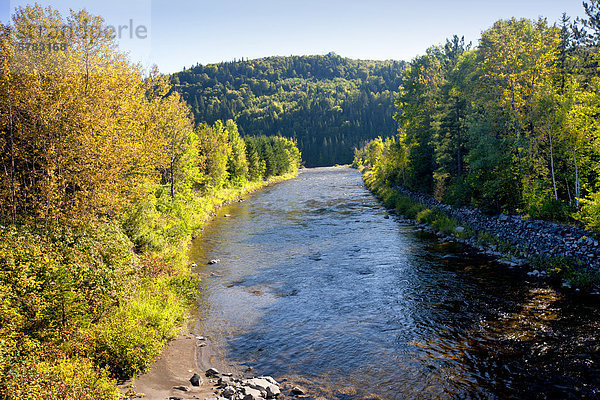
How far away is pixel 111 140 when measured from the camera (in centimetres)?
1770

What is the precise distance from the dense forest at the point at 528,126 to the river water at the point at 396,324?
6092 millimetres

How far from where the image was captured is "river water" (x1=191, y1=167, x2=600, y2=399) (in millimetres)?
11961

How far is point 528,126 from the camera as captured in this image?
2712cm

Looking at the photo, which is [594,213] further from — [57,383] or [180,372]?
[57,383]

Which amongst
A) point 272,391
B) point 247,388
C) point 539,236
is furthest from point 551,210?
point 247,388

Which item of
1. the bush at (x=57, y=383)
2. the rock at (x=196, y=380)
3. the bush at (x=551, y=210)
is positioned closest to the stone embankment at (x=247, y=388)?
the rock at (x=196, y=380)

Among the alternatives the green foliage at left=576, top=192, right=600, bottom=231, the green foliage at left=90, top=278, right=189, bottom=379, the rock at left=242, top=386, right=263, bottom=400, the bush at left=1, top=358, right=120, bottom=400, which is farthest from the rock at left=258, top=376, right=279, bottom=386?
the green foliage at left=576, top=192, right=600, bottom=231

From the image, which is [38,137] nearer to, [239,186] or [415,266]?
[415,266]

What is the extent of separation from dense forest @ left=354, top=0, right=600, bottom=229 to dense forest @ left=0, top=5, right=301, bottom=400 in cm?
2240

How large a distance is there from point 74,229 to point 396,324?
1491cm

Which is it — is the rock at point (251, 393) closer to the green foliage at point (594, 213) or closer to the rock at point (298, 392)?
the rock at point (298, 392)

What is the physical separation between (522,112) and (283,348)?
25.4 metres

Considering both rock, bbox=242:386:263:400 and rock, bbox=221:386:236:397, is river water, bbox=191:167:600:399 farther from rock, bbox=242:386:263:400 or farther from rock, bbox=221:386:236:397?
rock, bbox=221:386:236:397

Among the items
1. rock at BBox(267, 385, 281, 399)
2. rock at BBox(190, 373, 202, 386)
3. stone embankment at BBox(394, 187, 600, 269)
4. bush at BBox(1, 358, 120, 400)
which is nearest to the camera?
bush at BBox(1, 358, 120, 400)
